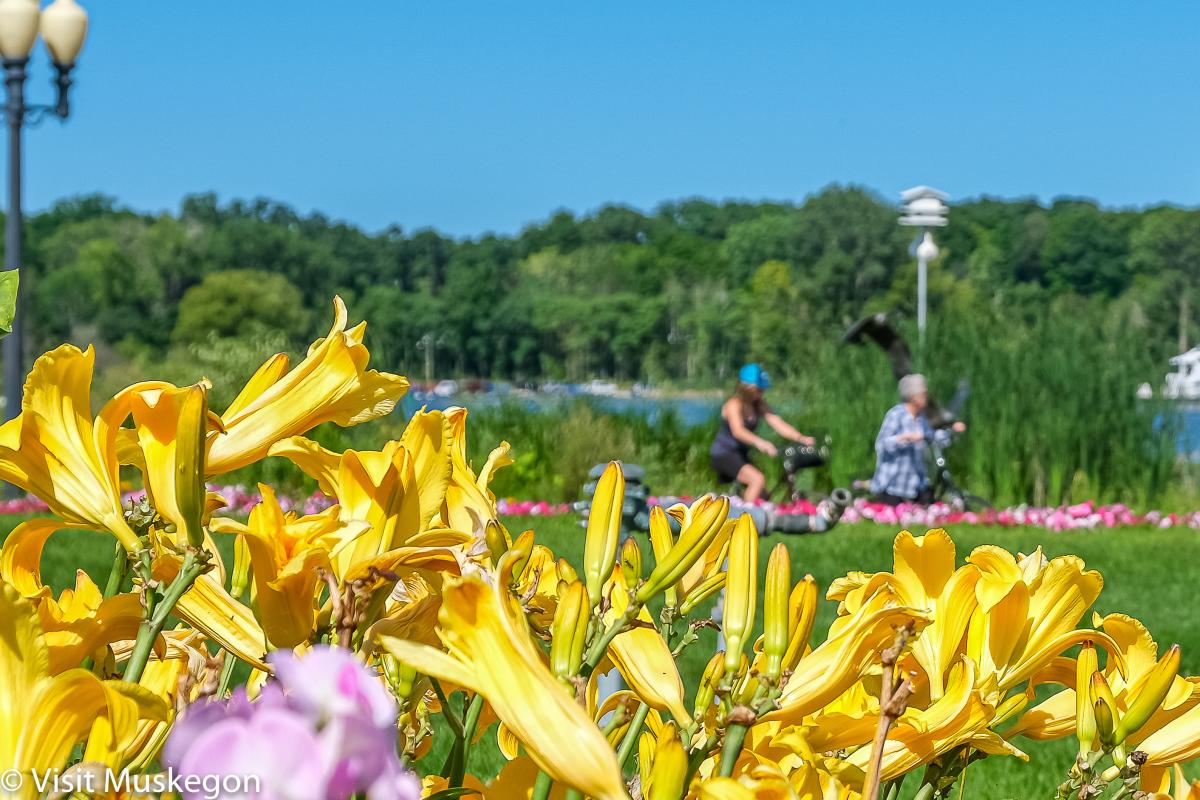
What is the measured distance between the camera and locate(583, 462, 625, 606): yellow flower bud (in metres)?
0.78

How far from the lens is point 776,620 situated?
729 mm

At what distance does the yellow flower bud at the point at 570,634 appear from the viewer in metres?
0.68

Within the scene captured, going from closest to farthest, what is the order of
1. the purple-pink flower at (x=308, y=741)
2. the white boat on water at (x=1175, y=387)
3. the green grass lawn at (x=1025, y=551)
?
the purple-pink flower at (x=308, y=741), the green grass lawn at (x=1025, y=551), the white boat on water at (x=1175, y=387)

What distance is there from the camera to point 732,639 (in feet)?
2.38

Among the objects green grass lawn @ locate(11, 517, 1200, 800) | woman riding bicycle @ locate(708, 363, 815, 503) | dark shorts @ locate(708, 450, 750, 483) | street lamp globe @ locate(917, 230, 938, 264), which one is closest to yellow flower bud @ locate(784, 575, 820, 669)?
green grass lawn @ locate(11, 517, 1200, 800)

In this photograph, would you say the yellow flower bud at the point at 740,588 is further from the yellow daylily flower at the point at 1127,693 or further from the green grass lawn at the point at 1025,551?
the green grass lawn at the point at 1025,551

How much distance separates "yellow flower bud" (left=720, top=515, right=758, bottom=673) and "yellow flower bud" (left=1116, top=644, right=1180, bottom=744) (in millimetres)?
257

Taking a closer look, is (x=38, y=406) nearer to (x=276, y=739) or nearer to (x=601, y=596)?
(x=601, y=596)

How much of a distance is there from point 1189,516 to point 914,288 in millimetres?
52074

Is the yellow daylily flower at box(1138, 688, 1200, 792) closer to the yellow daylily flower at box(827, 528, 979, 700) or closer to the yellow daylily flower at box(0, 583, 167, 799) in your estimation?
the yellow daylily flower at box(827, 528, 979, 700)

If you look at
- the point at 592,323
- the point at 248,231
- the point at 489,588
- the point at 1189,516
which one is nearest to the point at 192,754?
the point at 489,588

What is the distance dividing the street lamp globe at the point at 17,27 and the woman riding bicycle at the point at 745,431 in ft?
20.2

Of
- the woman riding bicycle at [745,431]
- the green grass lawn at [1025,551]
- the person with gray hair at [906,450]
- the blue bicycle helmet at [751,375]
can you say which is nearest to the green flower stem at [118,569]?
the green grass lawn at [1025,551]

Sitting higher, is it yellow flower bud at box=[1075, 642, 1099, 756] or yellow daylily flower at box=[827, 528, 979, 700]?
yellow daylily flower at box=[827, 528, 979, 700]
